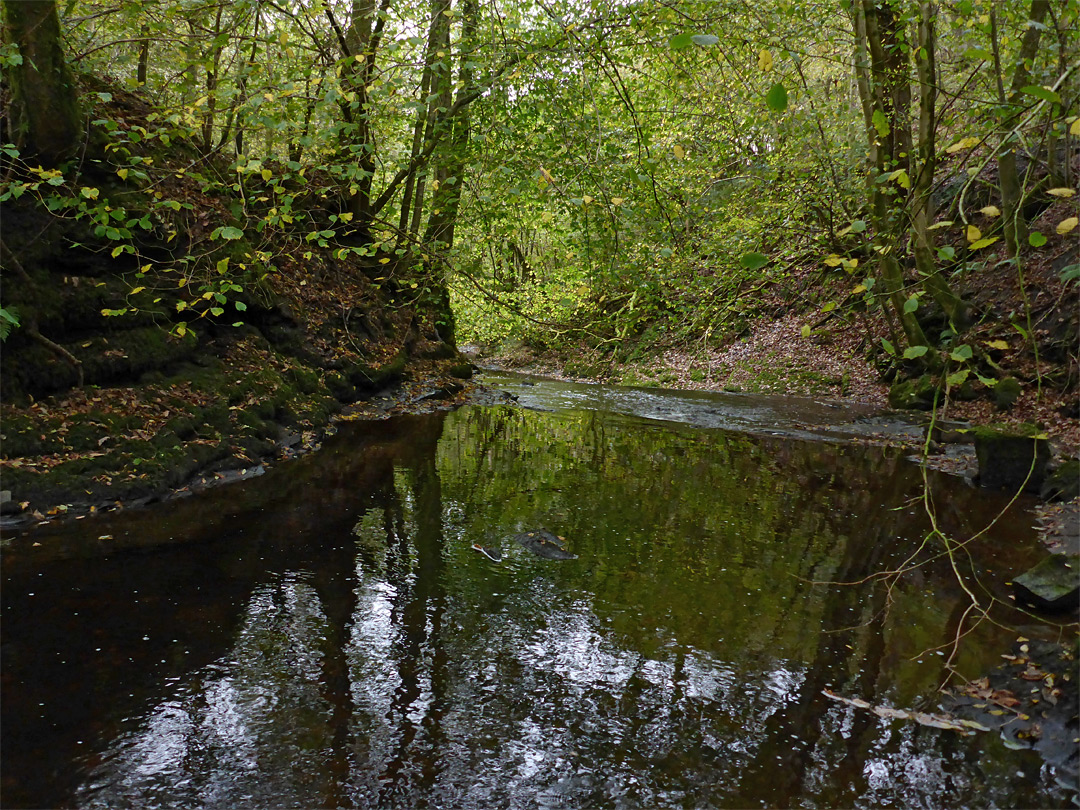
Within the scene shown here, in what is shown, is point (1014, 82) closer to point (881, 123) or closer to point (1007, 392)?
point (881, 123)

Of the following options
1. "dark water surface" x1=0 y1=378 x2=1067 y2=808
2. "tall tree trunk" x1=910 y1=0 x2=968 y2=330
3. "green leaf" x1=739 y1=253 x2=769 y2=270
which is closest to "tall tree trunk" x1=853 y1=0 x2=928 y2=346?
"tall tree trunk" x1=910 y1=0 x2=968 y2=330

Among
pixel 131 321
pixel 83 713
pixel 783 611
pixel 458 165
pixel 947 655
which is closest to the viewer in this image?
pixel 83 713

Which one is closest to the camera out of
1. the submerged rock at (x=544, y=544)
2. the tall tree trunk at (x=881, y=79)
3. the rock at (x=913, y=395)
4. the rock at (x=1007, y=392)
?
the submerged rock at (x=544, y=544)

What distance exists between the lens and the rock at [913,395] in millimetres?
14328

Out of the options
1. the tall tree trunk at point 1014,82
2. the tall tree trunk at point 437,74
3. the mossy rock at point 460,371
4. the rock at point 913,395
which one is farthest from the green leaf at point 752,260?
the mossy rock at point 460,371

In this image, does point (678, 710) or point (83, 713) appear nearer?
point (83, 713)

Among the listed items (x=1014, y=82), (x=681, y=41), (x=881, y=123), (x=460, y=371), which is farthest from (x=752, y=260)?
(x=460, y=371)

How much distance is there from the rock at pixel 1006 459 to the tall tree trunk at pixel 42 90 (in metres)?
12.2

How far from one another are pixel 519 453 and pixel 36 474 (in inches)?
257

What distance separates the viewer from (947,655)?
480 centimetres

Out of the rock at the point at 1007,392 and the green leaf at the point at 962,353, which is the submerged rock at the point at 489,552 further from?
the rock at the point at 1007,392

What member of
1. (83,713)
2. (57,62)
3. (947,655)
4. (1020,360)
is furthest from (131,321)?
(1020,360)

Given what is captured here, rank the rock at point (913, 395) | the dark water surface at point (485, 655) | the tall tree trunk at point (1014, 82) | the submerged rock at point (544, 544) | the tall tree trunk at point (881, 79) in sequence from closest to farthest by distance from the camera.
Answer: the dark water surface at point (485, 655)
the tall tree trunk at point (1014, 82)
the submerged rock at point (544, 544)
the tall tree trunk at point (881, 79)
the rock at point (913, 395)

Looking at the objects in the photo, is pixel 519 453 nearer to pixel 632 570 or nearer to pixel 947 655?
pixel 632 570
